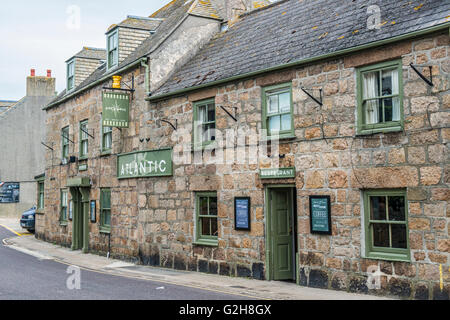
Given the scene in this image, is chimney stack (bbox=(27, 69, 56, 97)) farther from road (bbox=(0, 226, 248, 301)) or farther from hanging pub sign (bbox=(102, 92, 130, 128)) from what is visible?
road (bbox=(0, 226, 248, 301))

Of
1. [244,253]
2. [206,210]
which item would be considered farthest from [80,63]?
[244,253]

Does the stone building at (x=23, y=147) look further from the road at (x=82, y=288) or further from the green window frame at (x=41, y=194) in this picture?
the road at (x=82, y=288)

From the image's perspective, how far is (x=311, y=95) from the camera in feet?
39.0

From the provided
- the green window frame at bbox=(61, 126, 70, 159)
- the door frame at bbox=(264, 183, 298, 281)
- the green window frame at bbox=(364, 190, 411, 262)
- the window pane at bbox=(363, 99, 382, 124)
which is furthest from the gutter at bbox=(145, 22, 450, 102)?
the green window frame at bbox=(61, 126, 70, 159)

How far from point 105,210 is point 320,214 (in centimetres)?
1034

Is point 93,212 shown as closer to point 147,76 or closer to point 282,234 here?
point 147,76

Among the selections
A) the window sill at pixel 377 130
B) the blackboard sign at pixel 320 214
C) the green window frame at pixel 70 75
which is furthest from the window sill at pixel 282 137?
the green window frame at pixel 70 75

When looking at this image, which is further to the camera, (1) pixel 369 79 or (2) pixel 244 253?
(2) pixel 244 253

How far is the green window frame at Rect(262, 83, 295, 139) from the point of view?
12617 millimetres

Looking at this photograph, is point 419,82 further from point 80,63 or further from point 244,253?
point 80,63

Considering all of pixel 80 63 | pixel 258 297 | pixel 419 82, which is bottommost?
pixel 258 297

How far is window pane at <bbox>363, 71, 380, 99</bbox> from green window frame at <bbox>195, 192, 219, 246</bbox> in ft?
17.4

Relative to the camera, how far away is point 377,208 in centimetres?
1084
